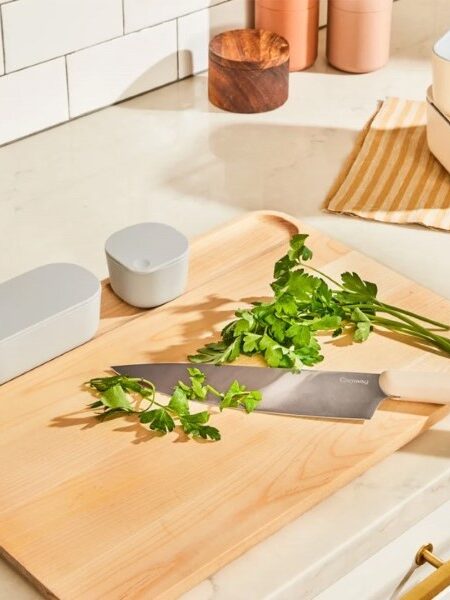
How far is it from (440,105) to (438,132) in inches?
2.0

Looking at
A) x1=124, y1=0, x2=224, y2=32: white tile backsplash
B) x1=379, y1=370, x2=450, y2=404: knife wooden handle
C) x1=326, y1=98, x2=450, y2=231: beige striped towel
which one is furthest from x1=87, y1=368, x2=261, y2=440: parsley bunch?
x1=124, y1=0, x2=224, y2=32: white tile backsplash

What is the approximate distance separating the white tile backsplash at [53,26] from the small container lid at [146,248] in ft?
1.33

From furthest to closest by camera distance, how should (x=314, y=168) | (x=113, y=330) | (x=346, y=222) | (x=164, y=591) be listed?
(x=314, y=168), (x=346, y=222), (x=113, y=330), (x=164, y=591)

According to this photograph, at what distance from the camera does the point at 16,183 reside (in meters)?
1.54

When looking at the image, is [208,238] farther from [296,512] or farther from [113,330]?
[296,512]

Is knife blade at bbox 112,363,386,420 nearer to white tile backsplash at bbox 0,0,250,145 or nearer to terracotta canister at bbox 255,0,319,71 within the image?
white tile backsplash at bbox 0,0,250,145

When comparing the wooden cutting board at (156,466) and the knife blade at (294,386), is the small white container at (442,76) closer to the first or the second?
the wooden cutting board at (156,466)

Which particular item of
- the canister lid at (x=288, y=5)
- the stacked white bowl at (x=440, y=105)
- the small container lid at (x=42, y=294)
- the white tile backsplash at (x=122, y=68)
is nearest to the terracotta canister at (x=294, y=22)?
the canister lid at (x=288, y=5)

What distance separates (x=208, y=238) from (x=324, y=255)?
0.44 ft

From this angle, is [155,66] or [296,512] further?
[155,66]

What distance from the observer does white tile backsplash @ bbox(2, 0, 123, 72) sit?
1554 mm

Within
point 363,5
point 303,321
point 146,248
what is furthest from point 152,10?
point 303,321

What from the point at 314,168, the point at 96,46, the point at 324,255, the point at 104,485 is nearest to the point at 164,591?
the point at 104,485

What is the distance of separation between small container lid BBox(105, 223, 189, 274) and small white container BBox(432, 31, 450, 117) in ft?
1.37
